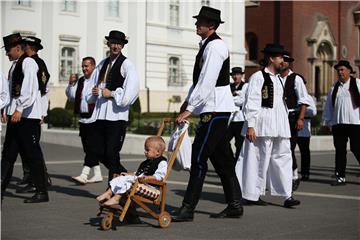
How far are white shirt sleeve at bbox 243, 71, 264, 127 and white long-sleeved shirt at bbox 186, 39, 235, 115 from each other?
0.96 meters

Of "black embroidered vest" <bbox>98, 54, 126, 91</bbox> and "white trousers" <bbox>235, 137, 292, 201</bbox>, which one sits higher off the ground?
"black embroidered vest" <bbox>98, 54, 126, 91</bbox>

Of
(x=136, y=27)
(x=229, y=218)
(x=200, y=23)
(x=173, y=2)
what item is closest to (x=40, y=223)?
(x=229, y=218)

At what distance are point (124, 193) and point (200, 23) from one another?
2.07 meters

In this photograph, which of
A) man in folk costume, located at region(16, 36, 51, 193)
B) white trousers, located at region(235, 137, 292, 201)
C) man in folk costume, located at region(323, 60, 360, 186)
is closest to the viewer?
white trousers, located at region(235, 137, 292, 201)

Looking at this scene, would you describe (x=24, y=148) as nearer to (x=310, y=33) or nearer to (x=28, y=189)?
(x=28, y=189)

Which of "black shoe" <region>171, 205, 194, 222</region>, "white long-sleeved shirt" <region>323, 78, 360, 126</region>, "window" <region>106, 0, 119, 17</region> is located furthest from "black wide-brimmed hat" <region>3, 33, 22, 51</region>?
"window" <region>106, 0, 119, 17</region>

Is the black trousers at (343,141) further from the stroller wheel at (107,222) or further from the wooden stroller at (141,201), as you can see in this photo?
the stroller wheel at (107,222)

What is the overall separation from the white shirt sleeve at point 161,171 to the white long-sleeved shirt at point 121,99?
1435 mm

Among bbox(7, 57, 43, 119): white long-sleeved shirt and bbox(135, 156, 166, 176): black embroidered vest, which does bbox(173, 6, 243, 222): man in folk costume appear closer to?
bbox(135, 156, 166, 176): black embroidered vest

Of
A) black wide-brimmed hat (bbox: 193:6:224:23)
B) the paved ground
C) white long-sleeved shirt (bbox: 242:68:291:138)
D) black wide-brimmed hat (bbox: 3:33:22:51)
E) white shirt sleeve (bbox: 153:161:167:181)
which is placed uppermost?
black wide-brimmed hat (bbox: 193:6:224:23)

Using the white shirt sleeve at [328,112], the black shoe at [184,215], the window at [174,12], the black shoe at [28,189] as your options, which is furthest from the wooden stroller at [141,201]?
the window at [174,12]

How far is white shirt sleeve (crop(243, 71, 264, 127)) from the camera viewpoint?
849cm

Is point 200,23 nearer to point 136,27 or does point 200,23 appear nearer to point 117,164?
point 117,164

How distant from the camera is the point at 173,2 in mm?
43625
